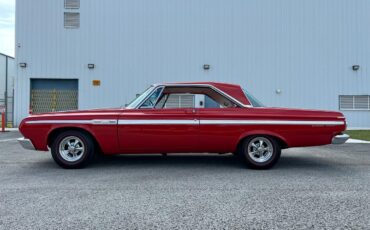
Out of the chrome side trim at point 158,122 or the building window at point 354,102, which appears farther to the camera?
the building window at point 354,102

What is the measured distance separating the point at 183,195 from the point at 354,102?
15105 mm

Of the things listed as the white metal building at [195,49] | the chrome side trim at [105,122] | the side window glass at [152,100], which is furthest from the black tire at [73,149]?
the white metal building at [195,49]

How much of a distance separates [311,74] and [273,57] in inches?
82.8

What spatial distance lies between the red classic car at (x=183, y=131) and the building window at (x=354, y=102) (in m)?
11.9

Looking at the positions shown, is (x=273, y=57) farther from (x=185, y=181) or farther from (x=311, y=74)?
(x=185, y=181)

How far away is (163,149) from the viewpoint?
18.5 ft

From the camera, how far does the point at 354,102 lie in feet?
53.8

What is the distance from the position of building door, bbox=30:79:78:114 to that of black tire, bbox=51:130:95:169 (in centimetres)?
1076

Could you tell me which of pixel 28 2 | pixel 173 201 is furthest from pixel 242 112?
pixel 28 2

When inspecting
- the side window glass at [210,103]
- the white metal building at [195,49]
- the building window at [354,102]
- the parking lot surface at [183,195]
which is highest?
the white metal building at [195,49]

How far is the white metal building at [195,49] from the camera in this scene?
51.5 ft

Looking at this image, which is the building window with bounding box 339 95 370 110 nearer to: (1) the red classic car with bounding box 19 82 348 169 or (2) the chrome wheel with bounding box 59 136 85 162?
(1) the red classic car with bounding box 19 82 348 169

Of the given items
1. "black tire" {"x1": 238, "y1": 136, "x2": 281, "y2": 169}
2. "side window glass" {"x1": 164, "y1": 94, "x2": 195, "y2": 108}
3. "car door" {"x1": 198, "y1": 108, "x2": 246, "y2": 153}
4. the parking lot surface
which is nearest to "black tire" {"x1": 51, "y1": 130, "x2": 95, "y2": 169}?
the parking lot surface

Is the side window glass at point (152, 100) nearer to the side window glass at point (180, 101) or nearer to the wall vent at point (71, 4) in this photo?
the side window glass at point (180, 101)
